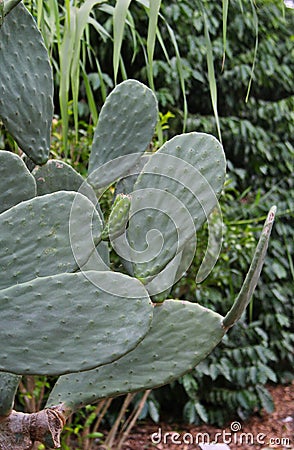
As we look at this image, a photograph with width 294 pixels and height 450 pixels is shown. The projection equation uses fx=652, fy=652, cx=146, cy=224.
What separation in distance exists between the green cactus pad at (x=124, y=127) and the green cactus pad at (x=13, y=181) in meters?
0.18

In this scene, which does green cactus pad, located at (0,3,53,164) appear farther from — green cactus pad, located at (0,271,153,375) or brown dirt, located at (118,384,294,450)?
brown dirt, located at (118,384,294,450)

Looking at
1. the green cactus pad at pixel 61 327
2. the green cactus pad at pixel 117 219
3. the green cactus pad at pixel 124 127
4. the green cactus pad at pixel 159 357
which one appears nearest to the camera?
the green cactus pad at pixel 61 327

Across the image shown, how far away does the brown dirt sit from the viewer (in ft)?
8.34

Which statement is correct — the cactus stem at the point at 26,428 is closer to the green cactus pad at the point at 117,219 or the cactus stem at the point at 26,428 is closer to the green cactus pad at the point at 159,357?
the green cactus pad at the point at 159,357

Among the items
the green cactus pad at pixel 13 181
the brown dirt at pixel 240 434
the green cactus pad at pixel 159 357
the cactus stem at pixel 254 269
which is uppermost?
the green cactus pad at pixel 13 181

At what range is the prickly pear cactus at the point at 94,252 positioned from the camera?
0.71 meters

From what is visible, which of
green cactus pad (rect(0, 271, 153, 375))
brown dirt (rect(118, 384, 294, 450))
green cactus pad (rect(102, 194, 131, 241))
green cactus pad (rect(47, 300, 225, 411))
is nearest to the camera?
green cactus pad (rect(0, 271, 153, 375))

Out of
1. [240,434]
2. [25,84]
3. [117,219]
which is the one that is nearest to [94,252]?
[117,219]

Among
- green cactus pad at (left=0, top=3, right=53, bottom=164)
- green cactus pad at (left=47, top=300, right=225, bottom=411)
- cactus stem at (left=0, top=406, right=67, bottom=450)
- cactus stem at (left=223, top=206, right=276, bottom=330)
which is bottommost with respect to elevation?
cactus stem at (left=0, top=406, right=67, bottom=450)

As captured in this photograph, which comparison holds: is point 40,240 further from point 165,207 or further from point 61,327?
point 165,207

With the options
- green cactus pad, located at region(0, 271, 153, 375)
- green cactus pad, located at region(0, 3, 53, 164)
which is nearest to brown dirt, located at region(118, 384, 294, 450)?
green cactus pad, located at region(0, 3, 53, 164)

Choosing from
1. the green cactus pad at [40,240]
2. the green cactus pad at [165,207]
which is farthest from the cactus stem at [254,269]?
the green cactus pad at [40,240]

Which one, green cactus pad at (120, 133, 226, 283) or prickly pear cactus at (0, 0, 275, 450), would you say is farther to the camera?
green cactus pad at (120, 133, 226, 283)

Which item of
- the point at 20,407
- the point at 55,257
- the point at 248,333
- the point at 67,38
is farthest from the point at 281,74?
the point at 55,257
